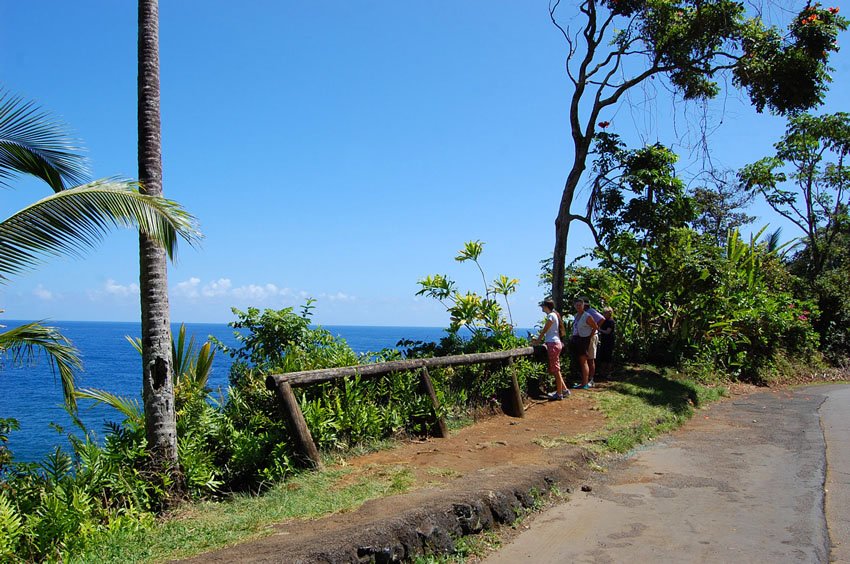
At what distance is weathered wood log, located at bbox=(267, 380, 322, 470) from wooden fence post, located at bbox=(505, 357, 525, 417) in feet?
13.0

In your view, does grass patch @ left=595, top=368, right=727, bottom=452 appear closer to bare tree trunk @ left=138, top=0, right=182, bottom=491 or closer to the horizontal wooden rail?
the horizontal wooden rail

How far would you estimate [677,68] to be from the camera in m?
13.8

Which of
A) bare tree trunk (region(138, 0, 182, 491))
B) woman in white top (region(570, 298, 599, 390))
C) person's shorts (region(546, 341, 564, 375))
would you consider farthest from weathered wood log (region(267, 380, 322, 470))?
woman in white top (region(570, 298, 599, 390))

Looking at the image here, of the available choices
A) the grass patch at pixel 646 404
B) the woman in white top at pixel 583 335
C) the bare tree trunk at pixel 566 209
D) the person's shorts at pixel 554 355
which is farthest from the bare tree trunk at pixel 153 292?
the bare tree trunk at pixel 566 209

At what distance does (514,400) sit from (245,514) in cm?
533

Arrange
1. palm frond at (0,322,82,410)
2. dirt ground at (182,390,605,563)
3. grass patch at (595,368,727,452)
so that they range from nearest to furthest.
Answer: dirt ground at (182,390,605,563)
palm frond at (0,322,82,410)
grass patch at (595,368,727,452)

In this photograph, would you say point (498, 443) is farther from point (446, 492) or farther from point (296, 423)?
point (296, 423)

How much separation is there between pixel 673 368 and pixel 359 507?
35.1ft

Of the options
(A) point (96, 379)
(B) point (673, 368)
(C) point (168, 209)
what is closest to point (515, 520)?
(C) point (168, 209)

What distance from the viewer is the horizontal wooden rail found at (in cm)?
676

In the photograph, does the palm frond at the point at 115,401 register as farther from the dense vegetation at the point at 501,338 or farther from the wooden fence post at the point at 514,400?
the wooden fence post at the point at 514,400

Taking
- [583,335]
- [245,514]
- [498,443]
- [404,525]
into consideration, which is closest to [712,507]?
[498,443]

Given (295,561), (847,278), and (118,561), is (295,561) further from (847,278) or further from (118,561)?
(847,278)

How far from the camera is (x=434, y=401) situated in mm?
8320
